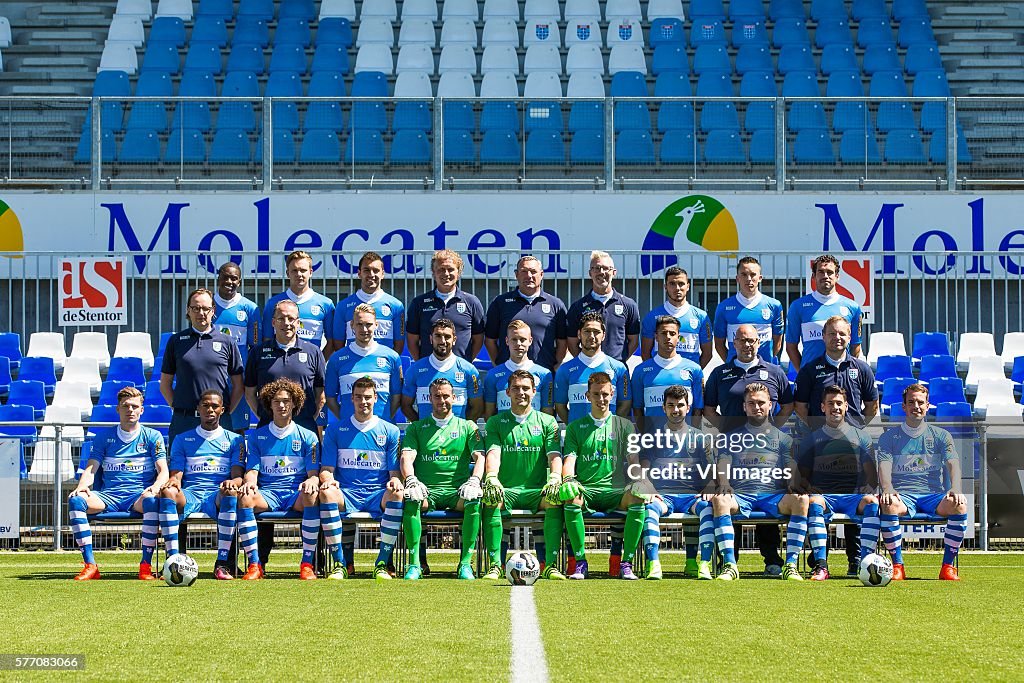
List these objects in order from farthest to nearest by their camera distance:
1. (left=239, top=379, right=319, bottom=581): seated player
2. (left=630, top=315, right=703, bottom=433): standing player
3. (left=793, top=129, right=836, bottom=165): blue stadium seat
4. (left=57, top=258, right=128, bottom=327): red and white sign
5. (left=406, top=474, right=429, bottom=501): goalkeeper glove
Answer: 1. (left=793, top=129, right=836, bottom=165): blue stadium seat
2. (left=57, top=258, right=128, bottom=327): red and white sign
3. (left=630, top=315, right=703, bottom=433): standing player
4. (left=239, top=379, right=319, bottom=581): seated player
5. (left=406, top=474, right=429, bottom=501): goalkeeper glove

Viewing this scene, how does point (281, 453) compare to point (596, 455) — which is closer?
point (596, 455)

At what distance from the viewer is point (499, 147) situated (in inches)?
639

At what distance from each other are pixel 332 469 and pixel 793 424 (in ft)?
10.6

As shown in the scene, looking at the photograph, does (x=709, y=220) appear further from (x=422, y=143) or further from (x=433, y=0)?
(x=433, y=0)

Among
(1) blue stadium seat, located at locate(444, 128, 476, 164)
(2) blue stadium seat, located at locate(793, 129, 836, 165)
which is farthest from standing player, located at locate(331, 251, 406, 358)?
(2) blue stadium seat, located at locate(793, 129, 836, 165)

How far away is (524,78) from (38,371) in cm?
867

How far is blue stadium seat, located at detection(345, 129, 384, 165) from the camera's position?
16.3 metres

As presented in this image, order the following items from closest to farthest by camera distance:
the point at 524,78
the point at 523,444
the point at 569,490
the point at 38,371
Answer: the point at 569,490
the point at 523,444
the point at 38,371
the point at 524,78

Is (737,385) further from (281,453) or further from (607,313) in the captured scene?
(281,453)

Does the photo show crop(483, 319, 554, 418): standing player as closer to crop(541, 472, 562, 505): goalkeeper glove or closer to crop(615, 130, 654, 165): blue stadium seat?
crop(541, 472, 562, 505): goalkeeper glove

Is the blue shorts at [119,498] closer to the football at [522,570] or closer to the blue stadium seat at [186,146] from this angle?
the football at [522,570]

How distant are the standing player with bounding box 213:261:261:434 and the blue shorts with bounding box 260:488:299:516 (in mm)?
1653

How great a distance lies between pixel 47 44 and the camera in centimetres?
2142

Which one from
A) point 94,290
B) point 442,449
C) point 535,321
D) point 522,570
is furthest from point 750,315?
point 94,290
